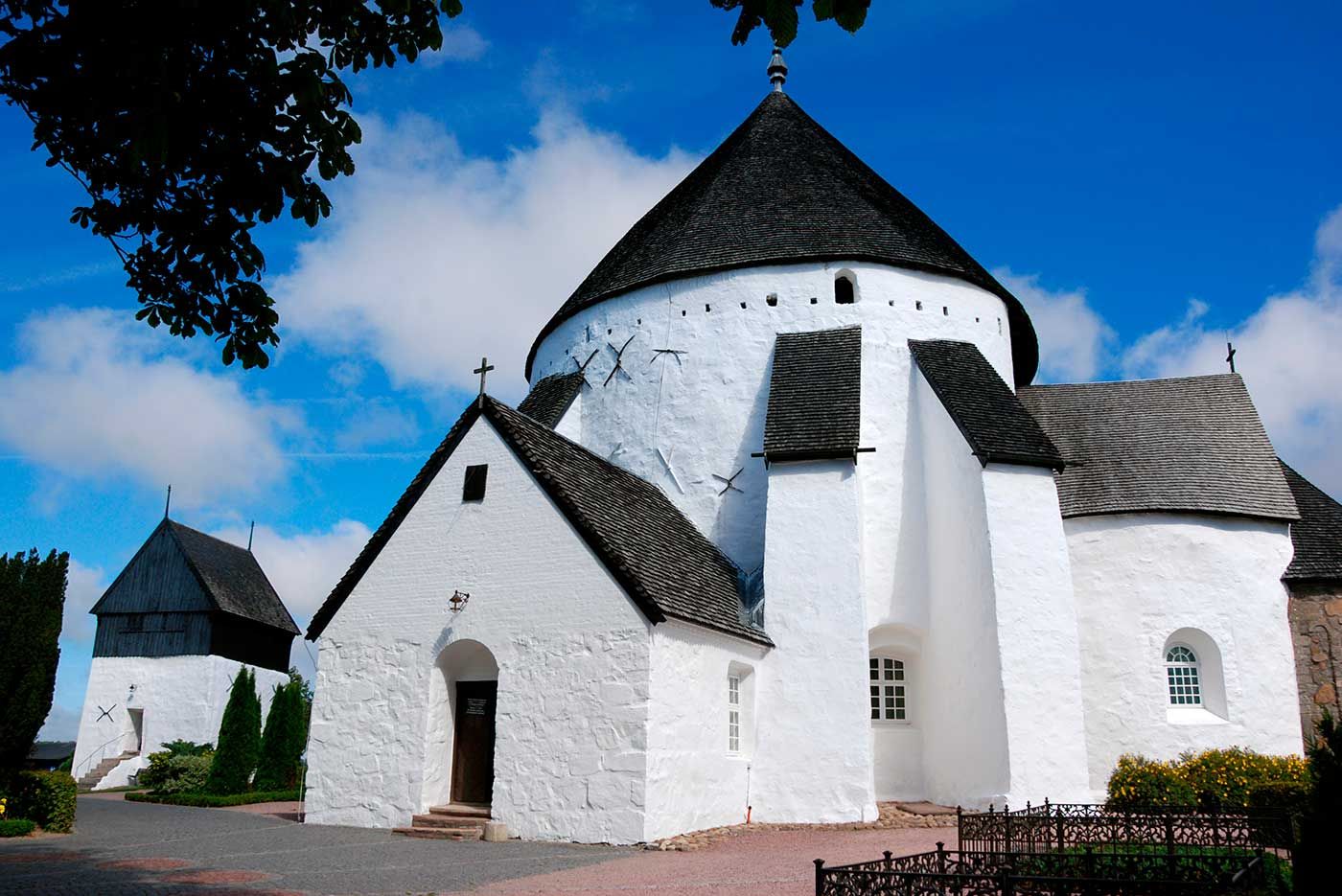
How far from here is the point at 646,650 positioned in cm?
1437

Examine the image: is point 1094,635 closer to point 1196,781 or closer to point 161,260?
point 1196,781

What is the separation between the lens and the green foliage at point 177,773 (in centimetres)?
2569

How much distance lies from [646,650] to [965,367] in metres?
9.53

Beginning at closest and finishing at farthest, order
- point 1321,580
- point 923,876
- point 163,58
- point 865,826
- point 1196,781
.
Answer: point 163,58 < point 923,876 < point 865,826 < point 1196,781 < point 1321,580

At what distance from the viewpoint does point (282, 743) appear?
2794 cm

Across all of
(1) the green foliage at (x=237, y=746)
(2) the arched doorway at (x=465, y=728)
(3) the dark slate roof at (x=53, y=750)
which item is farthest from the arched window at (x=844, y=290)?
(3) the dark slate roof at (x=53, y=750)

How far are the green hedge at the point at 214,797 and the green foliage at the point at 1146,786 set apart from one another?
58.8ft

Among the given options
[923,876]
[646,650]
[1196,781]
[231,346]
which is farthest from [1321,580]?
[231,346]

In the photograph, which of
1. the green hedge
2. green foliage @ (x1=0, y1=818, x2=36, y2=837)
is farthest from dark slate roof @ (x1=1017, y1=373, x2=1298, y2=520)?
the green hedge

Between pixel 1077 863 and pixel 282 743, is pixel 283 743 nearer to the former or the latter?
pixel 282 743

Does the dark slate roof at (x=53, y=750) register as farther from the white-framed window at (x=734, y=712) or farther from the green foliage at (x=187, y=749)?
the white-framed window at (x=734, y=712)

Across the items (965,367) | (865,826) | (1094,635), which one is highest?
(965,367)

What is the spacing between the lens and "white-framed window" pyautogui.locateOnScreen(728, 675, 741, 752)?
16.8 m

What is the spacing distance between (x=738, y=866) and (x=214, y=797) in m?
15.8
